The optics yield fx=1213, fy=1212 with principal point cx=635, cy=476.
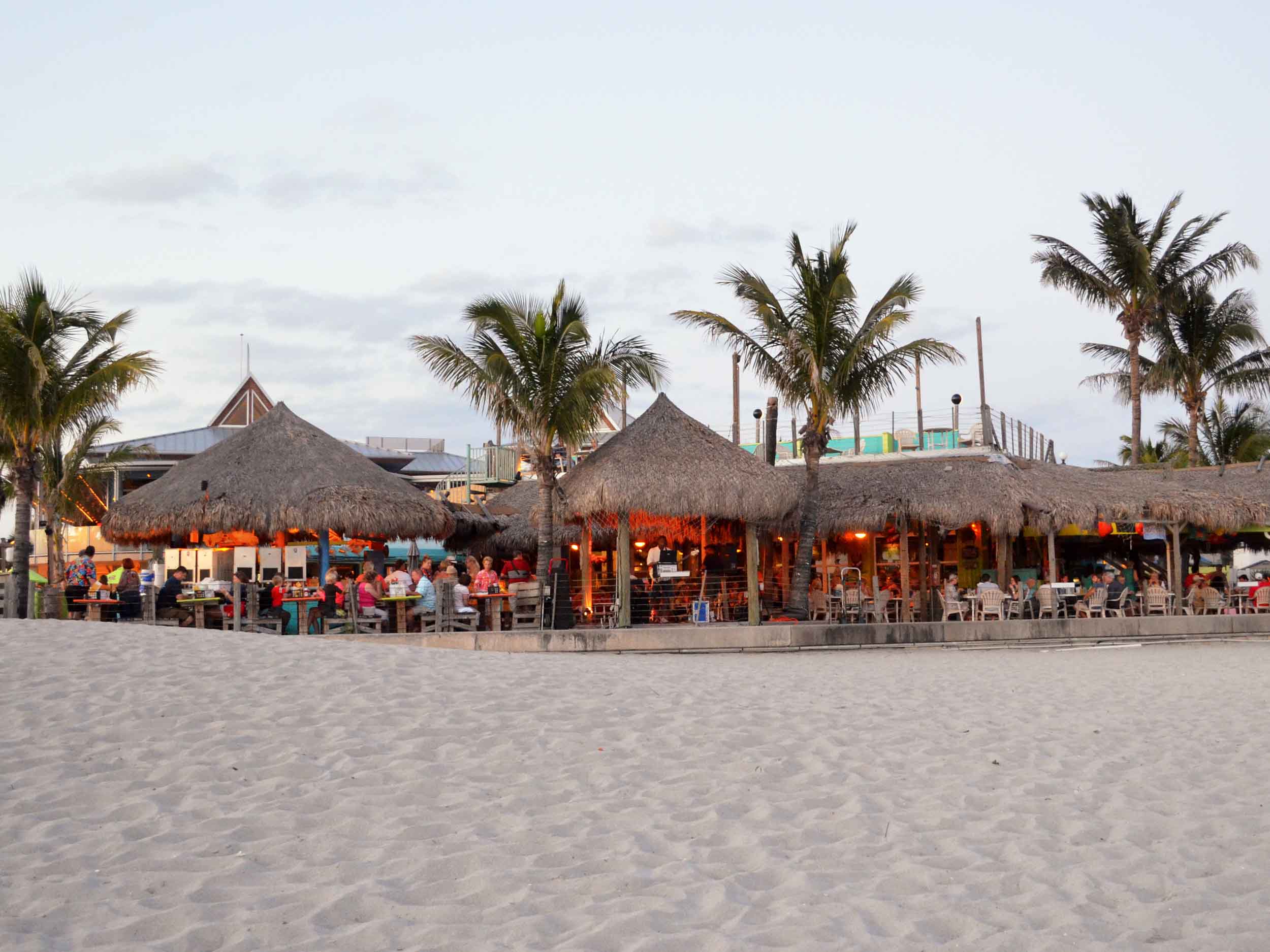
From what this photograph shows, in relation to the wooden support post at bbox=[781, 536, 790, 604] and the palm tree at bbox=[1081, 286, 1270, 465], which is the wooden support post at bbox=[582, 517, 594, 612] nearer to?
the wooden support post at bbox=[781, 536, 790, 604]

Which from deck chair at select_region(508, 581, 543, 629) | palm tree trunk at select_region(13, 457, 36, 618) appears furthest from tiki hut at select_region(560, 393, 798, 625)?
palm tree trunk at select_region(13, 457, 36, 618)

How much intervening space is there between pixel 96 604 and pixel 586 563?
24.8 ft

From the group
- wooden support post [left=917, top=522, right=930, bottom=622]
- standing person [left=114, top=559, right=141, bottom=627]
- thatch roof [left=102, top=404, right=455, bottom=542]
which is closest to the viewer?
standing person [left=114, top=559, right=141, bottom=627]

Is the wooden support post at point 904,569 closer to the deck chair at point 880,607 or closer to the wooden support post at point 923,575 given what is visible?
the deck chair at point 880,607

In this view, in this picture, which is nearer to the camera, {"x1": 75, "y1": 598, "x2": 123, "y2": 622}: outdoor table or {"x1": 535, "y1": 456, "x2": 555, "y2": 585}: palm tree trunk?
{"x1": 75, "y1": 598, "x2": 123, "y2": 622}: outdoor table

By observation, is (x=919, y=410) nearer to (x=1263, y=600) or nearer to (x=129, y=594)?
(x=1263, y=600)

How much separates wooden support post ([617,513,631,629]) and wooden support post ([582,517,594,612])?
1.98 ft

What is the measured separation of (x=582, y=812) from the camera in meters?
6.16

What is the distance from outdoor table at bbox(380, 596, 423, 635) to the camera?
51.7ft

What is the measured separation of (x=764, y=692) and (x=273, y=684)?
4.10 metres

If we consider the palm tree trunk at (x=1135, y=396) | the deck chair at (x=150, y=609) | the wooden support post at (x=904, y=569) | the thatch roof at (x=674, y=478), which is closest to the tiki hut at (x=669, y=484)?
the thatch roof at (x=674, y=478)

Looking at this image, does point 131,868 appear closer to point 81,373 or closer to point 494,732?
point 494,732

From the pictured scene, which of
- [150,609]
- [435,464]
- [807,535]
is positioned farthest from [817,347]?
[435,464]

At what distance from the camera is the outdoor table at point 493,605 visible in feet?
53.0
